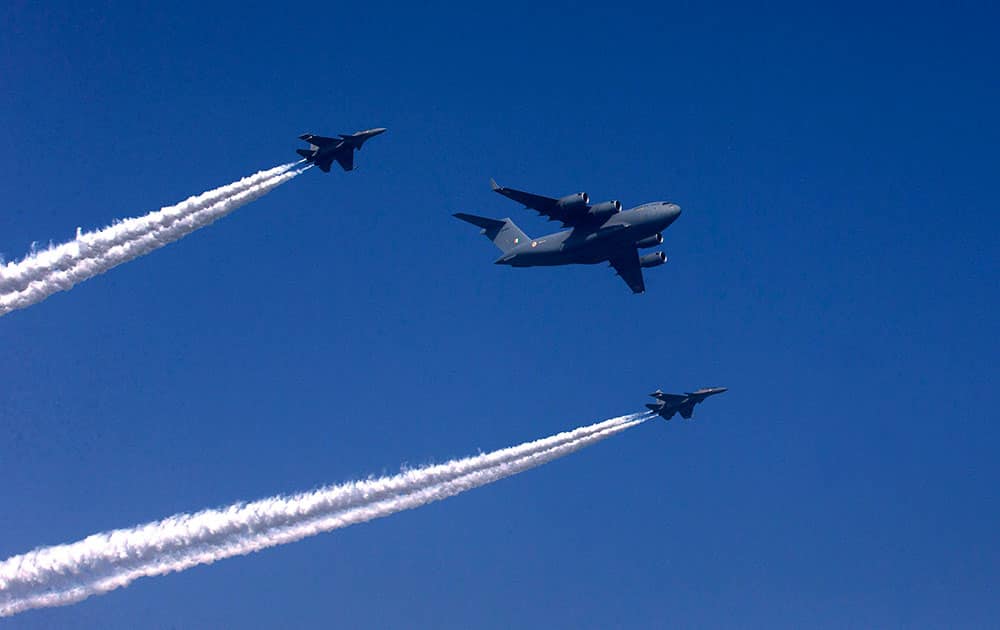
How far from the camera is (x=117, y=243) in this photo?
55.2 meters

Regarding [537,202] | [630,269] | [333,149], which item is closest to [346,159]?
[333,149]

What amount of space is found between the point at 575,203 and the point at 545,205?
1545 mm

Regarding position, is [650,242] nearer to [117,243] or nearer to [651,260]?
[651,260]

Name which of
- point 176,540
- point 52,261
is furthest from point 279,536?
point 52,261

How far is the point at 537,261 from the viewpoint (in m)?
66.4

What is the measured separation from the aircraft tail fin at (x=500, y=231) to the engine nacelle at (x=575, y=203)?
543 cm

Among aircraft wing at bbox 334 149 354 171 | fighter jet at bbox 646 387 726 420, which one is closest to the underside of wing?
fighter jet at bbox 646 387 726 420

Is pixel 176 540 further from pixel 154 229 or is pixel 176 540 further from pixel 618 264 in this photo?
pixel 618 264

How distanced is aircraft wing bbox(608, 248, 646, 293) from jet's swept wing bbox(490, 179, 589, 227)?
17.0 ft

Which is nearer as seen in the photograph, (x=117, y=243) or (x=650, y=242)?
(x=117, y=243)

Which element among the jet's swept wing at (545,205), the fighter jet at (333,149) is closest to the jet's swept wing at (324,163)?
the fighter jet at (333,149)

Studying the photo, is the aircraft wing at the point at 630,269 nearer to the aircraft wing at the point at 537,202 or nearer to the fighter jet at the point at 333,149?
the aircraft wing at the point at 537,202

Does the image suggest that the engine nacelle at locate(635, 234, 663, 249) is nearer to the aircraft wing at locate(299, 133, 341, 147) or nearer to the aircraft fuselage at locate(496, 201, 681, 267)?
the aircraft fuselage at locate(496, 201, 681, 267)

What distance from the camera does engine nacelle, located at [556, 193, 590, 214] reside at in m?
64.1
